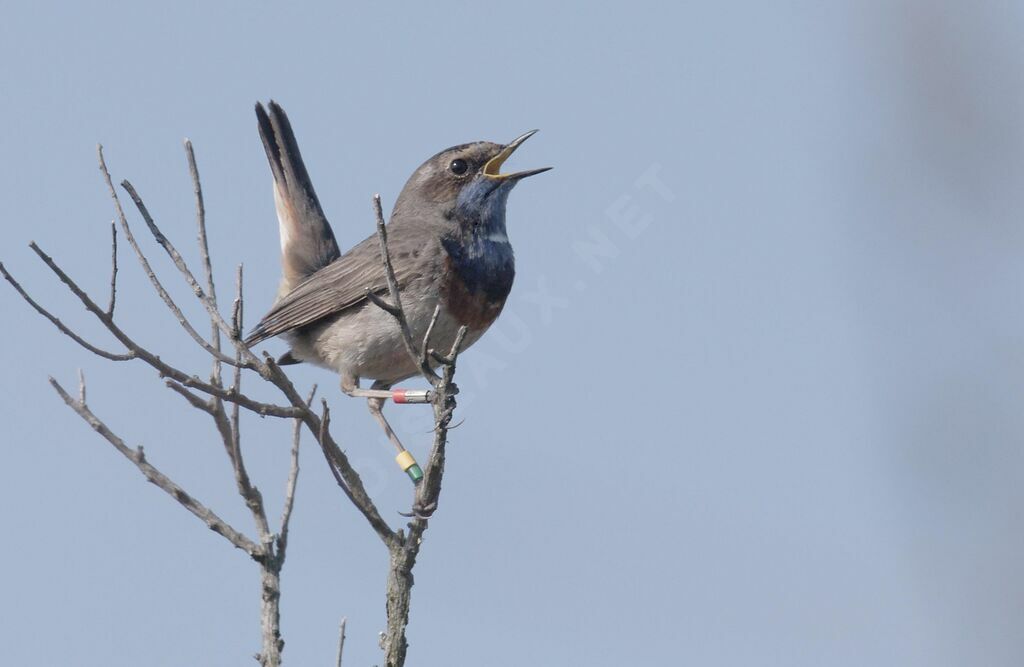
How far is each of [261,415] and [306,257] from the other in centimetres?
378

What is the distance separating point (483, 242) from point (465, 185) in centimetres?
58

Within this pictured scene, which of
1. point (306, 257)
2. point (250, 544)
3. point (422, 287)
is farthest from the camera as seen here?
point (306, 257)

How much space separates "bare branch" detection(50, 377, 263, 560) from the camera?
5.62 metres

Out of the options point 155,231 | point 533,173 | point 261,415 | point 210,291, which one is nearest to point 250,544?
point 261,415

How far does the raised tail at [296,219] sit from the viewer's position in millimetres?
9500

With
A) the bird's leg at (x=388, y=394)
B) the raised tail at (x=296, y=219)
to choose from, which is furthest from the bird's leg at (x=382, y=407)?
the raised tail at (x=296, y=219)

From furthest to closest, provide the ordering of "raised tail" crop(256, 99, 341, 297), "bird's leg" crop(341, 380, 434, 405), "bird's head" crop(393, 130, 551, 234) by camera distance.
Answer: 1. "raised tail" crop(256, 99, 341, 297)
2. "bird's head" crop(393, 130, 551, 234)
3. "bird's leg" crop(341, 380, 434, 405)

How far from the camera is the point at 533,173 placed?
838 centimetres

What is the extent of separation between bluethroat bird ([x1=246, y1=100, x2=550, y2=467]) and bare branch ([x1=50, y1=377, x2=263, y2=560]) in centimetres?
197

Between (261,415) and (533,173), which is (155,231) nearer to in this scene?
(261,415)

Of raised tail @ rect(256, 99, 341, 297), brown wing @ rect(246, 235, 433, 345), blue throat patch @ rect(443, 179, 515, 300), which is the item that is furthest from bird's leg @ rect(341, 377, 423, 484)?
raised tail @ rect(256, 99, 341, 297)

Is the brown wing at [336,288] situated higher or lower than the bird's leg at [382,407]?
higher

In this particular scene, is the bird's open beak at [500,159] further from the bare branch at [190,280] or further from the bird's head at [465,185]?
the bare branch at [190,280]

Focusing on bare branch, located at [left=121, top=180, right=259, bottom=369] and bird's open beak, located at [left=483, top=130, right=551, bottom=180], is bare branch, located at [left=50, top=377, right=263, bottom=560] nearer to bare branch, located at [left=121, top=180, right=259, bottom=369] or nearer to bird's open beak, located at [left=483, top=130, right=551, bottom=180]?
bare branch, located at [left=121, top=180, right=259, bottom=369]
